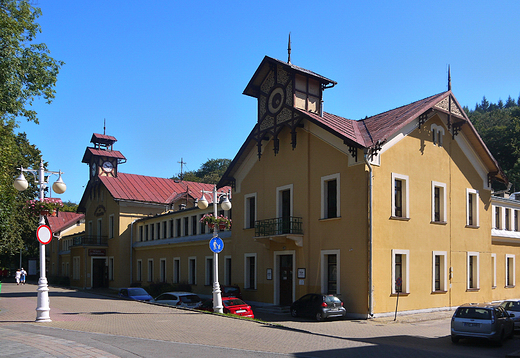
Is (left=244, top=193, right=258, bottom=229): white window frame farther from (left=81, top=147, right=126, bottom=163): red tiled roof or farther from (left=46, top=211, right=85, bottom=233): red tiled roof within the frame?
(left=46, top=211, right=85, bottom=233): red tiled roof

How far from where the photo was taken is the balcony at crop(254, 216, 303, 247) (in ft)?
82.4

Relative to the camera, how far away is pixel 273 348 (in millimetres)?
12742

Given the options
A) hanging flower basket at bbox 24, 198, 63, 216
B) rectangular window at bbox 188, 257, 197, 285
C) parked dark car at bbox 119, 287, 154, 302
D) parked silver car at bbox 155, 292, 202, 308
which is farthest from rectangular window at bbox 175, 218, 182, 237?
hanging flower basket at bbox 24, 198, 63, 216

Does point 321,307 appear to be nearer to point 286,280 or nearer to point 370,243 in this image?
point 370,243

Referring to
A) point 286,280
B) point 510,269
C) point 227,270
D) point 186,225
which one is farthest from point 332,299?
point 186,225

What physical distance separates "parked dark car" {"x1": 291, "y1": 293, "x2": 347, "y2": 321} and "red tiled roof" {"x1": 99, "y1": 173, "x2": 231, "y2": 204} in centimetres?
2540

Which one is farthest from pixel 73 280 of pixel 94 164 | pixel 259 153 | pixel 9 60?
pixel 9 60

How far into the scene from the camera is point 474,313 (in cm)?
1588

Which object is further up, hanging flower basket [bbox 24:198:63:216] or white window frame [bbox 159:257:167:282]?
hanging flower basket [bbox 24:198:63:216]

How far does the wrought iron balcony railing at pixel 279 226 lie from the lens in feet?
83.6

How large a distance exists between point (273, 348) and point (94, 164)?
43531 millimetres

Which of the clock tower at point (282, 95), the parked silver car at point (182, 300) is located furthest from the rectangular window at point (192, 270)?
the clock tower at point (282, 95)

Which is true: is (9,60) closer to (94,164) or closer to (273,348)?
(273,348)

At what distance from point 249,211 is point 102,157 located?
26.8 meters
